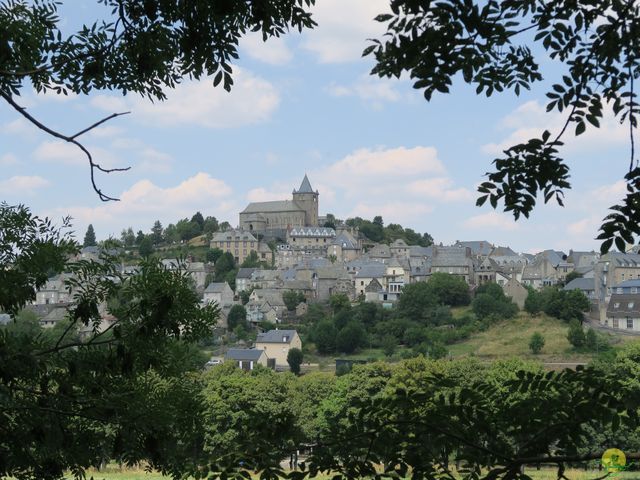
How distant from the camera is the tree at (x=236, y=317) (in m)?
109

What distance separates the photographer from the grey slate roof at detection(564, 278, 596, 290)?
10444 cm

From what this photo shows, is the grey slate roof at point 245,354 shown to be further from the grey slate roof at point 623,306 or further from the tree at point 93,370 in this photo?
the tree at point 93,370

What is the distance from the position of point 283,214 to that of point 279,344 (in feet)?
261

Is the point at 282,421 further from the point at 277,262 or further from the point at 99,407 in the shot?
the point at 277,262

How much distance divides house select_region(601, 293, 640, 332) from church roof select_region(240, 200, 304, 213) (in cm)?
8057

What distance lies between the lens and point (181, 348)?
773 centimetres

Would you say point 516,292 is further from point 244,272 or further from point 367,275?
point 244,272

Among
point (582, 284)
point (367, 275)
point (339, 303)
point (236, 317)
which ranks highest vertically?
point (367, 275)

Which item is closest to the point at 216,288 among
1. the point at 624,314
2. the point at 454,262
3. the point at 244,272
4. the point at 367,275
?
the point at 244,272

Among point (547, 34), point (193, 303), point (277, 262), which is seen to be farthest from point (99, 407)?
point (277, 262)

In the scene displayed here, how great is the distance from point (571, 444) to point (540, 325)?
297ft

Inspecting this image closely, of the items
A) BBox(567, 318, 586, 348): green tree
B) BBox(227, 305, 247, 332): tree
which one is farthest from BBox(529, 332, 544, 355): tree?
BBox(227, 305, 247, 332): tree

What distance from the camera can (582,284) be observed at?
10575cm

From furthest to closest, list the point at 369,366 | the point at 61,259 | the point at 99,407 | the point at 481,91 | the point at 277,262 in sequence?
A: the point at 277,262
the point at 369,366
the point at 61,259
the point at 99,407
the point at 481,91
